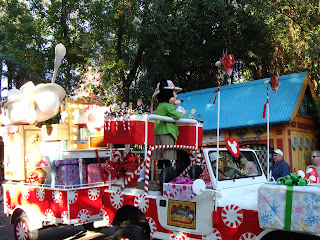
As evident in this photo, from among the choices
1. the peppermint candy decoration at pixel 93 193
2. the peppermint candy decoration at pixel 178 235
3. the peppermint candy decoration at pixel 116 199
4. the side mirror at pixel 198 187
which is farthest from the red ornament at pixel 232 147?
the peppermint candy decoration at pixel 93 193

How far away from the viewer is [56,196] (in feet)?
18.7

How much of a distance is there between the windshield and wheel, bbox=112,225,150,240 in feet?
4.24

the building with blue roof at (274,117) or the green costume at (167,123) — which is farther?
the building with blue roof at (274,117)

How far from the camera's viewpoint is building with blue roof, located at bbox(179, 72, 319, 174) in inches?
443

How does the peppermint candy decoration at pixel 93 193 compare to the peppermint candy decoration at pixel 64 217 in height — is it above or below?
above

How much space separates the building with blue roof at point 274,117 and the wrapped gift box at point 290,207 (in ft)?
25.6

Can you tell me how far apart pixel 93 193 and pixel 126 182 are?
3.94ft

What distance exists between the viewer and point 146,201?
4559 millimetres

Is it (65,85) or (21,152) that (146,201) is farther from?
(65,85)

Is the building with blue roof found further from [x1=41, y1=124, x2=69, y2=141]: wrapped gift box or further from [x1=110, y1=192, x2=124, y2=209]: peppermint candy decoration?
[x1=110, y1=192, x2=124, y2=209]: peppermint candy decoration

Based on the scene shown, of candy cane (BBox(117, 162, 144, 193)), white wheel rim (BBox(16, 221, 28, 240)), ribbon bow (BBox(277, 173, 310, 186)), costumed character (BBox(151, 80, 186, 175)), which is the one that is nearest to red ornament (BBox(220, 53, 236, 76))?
costumed character (BBox(151, 80, 186, 175))

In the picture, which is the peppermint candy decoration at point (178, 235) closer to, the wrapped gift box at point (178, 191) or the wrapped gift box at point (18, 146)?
the wrapped gift box at point (178, 191)

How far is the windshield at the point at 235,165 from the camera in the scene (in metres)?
4.37

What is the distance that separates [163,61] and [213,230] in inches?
543
